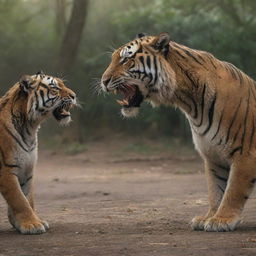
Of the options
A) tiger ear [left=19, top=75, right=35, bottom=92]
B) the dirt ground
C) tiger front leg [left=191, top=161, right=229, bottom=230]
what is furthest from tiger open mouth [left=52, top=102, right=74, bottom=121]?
tiger front leg [left=191, top=161, right=229, bottom=230]

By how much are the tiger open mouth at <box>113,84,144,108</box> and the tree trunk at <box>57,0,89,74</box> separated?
11.4m

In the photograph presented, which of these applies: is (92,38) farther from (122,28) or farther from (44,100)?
(44,100)

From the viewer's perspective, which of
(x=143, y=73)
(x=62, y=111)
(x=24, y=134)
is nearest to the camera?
(x=143, y=73)

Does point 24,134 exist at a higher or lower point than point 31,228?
higher

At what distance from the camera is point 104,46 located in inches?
734

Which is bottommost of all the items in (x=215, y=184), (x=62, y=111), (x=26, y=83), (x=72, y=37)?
(x=215, y=184)

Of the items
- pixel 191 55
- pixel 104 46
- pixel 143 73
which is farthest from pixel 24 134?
pixel 104 46

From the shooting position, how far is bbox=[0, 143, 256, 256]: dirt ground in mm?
4969

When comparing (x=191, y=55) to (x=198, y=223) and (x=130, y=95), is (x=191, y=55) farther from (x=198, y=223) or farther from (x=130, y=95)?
(x=198, y=223)

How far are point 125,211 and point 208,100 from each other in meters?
2.10

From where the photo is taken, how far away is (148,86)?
586 centimetres

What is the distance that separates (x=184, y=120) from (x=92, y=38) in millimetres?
4948

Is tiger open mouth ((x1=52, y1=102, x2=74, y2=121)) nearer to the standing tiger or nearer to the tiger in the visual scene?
the tiger

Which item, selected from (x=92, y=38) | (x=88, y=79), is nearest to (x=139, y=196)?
(x=88, y=79)
